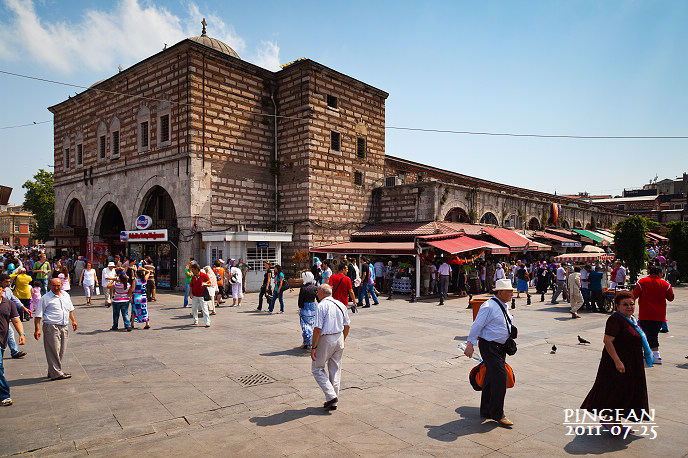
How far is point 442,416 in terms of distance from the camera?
5.59 m

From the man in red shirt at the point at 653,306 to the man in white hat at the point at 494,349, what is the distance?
4380 millimetres

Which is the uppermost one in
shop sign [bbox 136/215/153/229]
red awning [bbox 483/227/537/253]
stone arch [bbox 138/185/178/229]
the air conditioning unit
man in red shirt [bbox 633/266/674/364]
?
the air conditioning unit

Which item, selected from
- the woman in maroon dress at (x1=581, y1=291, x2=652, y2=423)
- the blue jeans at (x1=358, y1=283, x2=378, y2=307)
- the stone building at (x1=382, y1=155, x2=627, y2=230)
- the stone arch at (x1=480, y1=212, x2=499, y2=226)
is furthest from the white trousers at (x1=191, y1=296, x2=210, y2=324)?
the stone arch at (x1=480, y1=212, x2=499, y2=226)

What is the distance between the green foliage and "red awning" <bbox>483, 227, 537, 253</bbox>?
22.6ft

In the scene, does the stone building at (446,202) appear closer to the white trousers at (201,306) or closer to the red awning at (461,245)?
the red awning at (461,245)

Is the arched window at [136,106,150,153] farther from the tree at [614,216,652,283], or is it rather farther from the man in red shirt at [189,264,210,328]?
the tree at [614,216,652,283]

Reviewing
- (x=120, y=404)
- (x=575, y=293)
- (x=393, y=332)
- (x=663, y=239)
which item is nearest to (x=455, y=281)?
(x=575, y=293)

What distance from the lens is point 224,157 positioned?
67.9ft

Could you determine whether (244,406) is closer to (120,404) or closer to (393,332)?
(120,404)

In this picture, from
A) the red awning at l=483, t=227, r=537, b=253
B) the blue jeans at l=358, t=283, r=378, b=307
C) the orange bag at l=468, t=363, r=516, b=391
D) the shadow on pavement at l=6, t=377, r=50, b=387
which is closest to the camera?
the orange bag at l=468, t=363, r=516, b=391

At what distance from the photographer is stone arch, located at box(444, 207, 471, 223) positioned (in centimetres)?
2352

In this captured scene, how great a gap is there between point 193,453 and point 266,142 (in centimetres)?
1919

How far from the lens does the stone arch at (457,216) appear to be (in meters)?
23.5

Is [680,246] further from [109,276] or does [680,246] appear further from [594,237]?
[109,276]
